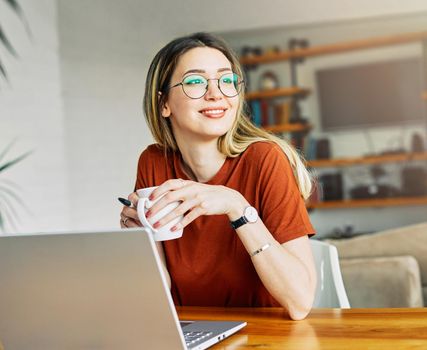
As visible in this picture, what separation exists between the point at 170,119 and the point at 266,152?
316mm

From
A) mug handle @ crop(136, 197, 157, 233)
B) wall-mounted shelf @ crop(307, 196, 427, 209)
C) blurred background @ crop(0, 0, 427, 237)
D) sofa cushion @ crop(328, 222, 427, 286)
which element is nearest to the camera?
mug handle @ crop(136, 197, 157, 233)

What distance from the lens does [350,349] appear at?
3.15 feet

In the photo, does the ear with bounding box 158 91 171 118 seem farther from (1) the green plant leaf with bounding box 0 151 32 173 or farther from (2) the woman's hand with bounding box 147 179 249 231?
(1) the green plant leaf with bounding box 0 151 32 173

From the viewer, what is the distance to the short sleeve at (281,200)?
54.7 inches

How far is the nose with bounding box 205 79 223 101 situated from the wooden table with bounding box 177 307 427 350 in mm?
464

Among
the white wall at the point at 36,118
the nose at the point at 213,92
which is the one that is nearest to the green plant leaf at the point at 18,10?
the white wall at the point at 36,118

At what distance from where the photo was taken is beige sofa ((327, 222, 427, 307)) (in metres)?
2.67

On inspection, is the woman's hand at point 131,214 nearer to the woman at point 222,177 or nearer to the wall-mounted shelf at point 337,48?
the woman at point 222,177

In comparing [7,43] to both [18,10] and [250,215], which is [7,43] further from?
[250,215]

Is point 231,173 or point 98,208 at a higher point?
point 231,173

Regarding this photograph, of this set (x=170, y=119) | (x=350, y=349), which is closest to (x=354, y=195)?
(x=170, y=119)

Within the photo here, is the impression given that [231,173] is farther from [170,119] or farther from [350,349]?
[350,349]

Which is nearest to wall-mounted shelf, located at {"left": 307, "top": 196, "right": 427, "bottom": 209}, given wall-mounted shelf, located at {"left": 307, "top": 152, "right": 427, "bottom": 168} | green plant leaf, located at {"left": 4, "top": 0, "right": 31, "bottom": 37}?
wall-mounted shelf, located at {"left": 307, "top": 152, "right": 427, "bottom": 168}

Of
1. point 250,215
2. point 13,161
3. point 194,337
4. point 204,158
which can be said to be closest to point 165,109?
point 204,158
